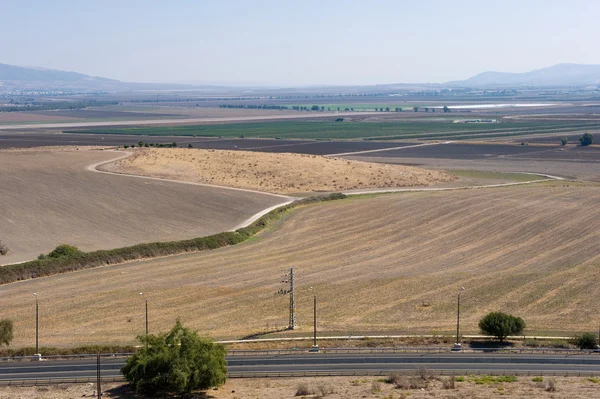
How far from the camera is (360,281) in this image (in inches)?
2138

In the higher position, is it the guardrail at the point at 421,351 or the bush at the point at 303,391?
the bush at the point at 303,391

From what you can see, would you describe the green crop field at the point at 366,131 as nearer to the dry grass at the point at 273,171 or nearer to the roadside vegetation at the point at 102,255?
the dry grass at the point at 273,171

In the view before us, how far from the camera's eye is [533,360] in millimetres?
37562

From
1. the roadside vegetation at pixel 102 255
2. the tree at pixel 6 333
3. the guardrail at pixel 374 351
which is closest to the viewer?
the guardrail at pixel 374 351

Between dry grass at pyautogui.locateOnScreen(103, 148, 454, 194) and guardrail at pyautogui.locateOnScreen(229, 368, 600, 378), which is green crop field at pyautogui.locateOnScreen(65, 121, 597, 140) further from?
guardrail at pyautogui.locateOnScreen(229, 368, 600, 378)

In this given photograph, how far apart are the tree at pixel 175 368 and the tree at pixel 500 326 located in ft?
45.4

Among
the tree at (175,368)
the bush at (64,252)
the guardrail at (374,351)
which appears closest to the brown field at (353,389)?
the tree at (175,368)

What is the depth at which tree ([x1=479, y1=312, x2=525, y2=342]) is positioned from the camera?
40781 millimetres

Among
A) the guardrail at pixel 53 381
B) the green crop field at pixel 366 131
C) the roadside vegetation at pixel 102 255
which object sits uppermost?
the green crop field at pixel 366 131

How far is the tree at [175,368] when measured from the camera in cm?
3303

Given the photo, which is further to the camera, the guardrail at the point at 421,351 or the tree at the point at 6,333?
the tree at the point at 6,333

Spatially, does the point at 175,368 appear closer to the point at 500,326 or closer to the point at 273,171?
the point at 500,326

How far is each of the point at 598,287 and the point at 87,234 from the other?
125 feet

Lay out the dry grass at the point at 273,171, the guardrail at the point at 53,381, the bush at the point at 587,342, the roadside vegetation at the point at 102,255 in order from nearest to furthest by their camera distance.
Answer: the guardrail at the point at 53,381 → the bush at the point at 587,342 → the roadside vegetation at the point at 102,255 → the dry grass at the point at 273,171
